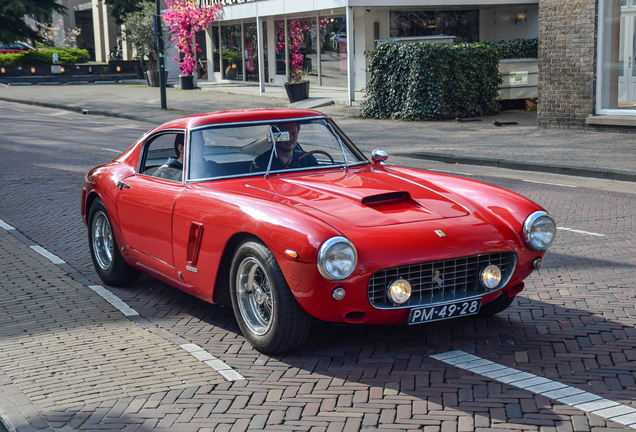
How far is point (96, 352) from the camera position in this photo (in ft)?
15.3

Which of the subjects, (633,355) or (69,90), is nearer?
(633,355)

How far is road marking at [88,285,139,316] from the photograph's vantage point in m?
5.54

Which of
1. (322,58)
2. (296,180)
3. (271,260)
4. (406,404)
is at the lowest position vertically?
(406,404)

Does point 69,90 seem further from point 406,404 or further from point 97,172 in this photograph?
point 406,404

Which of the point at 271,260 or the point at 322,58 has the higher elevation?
the point at 322,58

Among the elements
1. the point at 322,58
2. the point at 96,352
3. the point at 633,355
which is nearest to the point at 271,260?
the point at 96,352

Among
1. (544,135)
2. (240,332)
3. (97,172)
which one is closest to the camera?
(240,332)

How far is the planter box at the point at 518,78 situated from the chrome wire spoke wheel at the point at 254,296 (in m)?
18.5

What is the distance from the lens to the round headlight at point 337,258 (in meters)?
3.98

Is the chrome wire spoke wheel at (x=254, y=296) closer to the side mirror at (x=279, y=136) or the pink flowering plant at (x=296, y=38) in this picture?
the side mirror at (x=279, y=136)

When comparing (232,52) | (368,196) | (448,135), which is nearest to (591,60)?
(448,135)

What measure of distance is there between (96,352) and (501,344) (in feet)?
8.29

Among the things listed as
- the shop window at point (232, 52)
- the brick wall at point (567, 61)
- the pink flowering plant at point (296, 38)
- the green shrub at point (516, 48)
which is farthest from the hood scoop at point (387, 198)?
the shop window at point (232, 52)

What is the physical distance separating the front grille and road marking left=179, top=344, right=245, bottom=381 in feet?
2.93
